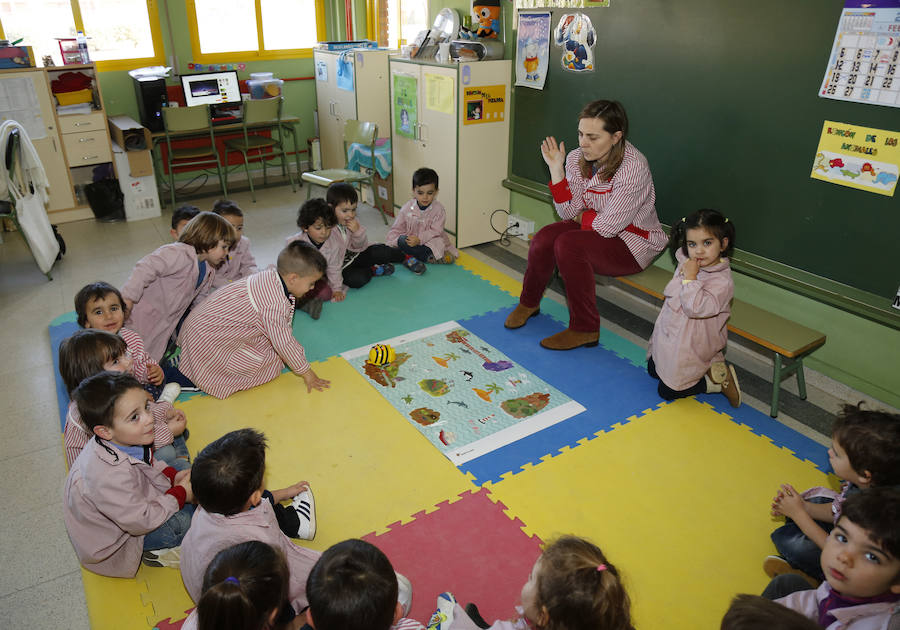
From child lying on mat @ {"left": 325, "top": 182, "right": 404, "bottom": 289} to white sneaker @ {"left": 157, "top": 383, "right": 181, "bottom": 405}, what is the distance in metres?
1.50

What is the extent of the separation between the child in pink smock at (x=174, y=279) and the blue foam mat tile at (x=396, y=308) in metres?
0.70

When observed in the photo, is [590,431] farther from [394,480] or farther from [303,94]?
[303,94]

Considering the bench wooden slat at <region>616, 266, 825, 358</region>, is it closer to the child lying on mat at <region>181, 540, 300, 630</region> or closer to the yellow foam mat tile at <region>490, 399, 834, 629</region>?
the yellow foam mat tile at <region>490, 399, 834, 629</region>

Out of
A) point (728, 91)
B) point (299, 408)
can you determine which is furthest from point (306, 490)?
point (728, 91)

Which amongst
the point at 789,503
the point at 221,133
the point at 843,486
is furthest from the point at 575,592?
the point at 221,133

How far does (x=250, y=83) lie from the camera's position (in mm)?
6371

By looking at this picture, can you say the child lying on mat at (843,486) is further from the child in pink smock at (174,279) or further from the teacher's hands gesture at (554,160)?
the child in pink smock at (174,279)

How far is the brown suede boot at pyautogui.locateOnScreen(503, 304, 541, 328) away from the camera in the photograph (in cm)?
364

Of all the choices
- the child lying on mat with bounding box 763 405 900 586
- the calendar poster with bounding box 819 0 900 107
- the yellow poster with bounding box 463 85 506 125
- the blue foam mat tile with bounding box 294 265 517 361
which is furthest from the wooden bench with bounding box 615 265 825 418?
the yellow poster with bounding box 463 85 506 125

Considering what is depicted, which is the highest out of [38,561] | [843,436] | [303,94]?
[303,94]

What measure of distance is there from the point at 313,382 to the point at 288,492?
0.84 meters

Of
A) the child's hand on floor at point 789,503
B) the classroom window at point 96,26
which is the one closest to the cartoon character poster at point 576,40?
the child's hand on floor at point 789,503

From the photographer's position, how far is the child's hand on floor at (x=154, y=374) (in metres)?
2.79

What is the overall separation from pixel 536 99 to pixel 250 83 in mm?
3458
